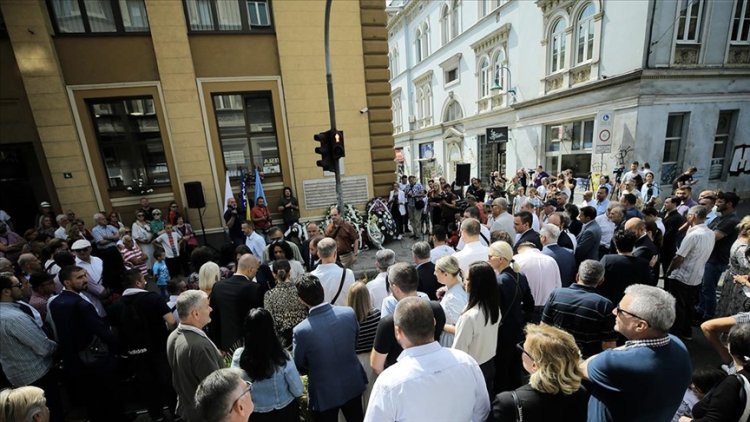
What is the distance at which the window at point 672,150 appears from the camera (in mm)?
12156

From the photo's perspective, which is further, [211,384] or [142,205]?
[142,205]

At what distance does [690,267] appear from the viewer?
3.96 meters

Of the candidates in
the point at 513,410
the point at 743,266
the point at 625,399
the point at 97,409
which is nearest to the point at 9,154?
the point at 97,409

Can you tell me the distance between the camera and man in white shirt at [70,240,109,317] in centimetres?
412

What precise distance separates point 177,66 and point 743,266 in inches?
431

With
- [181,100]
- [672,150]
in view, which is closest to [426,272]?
[181,100]

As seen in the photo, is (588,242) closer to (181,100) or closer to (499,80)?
(181,100)

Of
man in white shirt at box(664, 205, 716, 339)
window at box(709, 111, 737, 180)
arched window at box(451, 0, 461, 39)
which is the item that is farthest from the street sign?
arched window at box(451, 0, 461, 39)

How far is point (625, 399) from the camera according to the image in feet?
5.63

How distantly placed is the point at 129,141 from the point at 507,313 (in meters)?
9.99

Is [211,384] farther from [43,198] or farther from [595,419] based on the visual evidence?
[43,198]

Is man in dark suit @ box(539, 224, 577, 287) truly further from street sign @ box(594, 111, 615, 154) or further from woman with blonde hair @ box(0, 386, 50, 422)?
street sign @ box(594, 111, 615, 154)

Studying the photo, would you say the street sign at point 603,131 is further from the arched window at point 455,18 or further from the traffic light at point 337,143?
the arched window at point 455,18

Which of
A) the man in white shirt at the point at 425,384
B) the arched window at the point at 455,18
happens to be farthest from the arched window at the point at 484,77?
the man in white shirt at the point at 425,384
